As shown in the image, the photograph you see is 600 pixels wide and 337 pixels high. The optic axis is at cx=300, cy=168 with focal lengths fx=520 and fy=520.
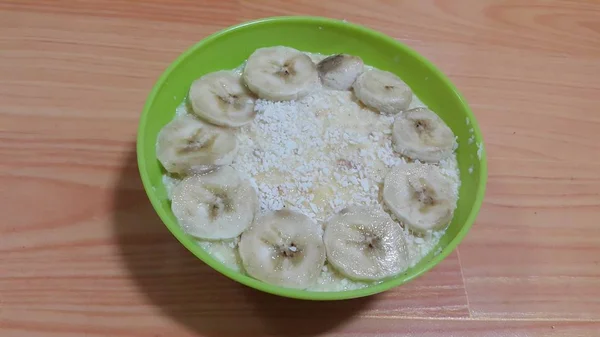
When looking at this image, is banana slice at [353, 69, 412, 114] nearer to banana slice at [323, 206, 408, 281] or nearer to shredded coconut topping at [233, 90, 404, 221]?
shredded coconut topping at [233, 90, 404, 221]

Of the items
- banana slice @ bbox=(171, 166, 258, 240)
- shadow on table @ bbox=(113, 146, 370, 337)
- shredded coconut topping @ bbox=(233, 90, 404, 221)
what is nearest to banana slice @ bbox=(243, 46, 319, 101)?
shredded coconut topping @ bbox=(233, 90, 404, 221)

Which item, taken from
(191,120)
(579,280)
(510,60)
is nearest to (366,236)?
(191,120)

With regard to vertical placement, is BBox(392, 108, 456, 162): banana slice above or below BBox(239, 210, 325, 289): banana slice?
above

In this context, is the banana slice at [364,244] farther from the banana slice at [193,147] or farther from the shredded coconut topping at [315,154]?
the banana slice at [193,147]

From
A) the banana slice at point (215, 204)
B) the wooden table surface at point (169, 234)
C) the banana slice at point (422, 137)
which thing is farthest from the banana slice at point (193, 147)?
the banana slice at point (422, 137)

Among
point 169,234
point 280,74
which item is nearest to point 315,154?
point 280,74

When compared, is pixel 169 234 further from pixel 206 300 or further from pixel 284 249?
pixel 284 249

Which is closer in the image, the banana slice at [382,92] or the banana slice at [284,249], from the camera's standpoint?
the banana slice at [284,249]
